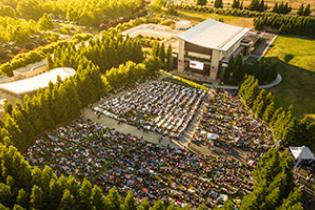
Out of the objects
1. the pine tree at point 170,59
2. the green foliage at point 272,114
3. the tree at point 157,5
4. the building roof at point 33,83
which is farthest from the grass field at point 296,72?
the tree at point 157,5

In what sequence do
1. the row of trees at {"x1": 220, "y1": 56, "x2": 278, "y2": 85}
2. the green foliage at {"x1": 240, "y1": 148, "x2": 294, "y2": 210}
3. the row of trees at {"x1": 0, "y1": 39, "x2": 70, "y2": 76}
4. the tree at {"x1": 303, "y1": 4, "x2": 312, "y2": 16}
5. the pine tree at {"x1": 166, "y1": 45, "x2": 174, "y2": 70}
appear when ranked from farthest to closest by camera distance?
1. the tree at {"x1": 303, "y1": 4, "x2": 312, "y2": 16}
2. the pine tree at {"x1": 166, "y1": 45, "x2": 174, "y2": 70}
3. the row of trees at {"x1": 220, "y1": 56, "x2": 278, "y2": 85}
4. the row of trees at {"x1": 0, "y1": 39, "x2": 70, "y2": 76}
5. the green foliage at {"x1": 240, "y1": 148, "x2": 294, "y2": 210}

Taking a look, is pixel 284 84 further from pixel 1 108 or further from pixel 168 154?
pixel 1 108

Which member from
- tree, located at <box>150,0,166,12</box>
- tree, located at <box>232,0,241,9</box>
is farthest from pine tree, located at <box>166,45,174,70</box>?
tree, located at <box>232,0,241,9</box>

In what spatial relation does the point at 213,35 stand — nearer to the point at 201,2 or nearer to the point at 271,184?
the point at 271,184

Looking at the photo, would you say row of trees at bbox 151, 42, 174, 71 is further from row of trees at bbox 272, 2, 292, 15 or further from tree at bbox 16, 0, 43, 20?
row of trees at bbox 272, 2, 292, 15

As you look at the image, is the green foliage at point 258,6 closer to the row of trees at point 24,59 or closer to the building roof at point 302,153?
the row of trees at point 24,59

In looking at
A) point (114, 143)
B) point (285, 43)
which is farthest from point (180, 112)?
point (285, 43)
